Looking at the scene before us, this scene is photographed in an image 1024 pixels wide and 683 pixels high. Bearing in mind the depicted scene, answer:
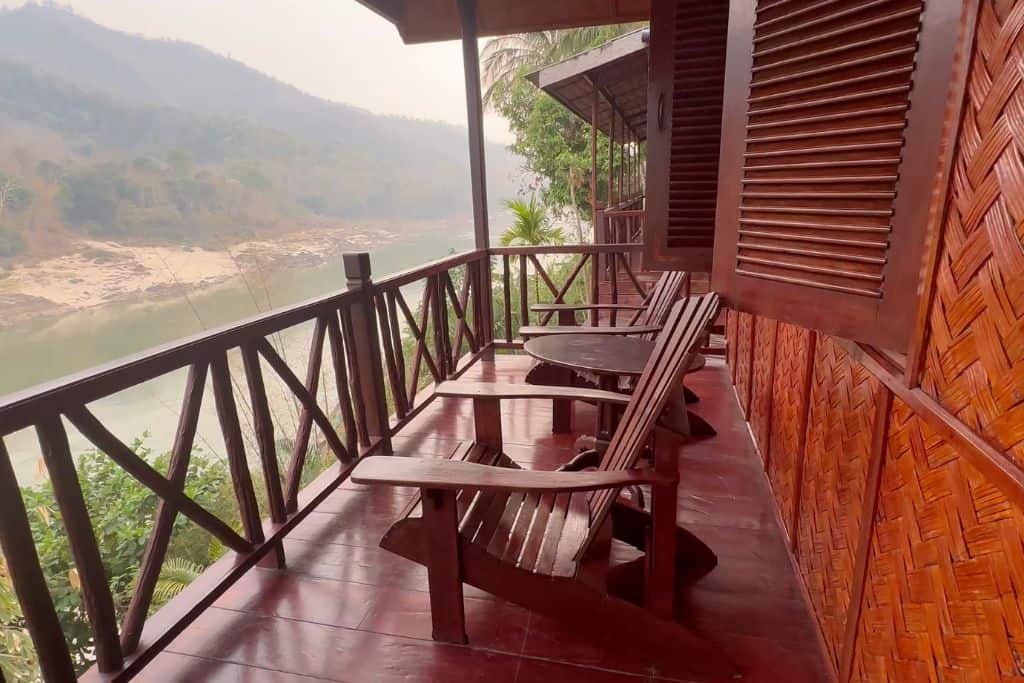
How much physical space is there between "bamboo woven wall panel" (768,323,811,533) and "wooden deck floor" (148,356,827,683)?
15cm

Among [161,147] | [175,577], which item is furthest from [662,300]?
[161,147]

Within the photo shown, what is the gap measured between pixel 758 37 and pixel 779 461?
1598 mm

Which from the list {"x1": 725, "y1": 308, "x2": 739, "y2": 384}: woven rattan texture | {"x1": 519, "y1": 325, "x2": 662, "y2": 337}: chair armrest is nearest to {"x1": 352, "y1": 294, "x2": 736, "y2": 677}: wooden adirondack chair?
{"x1": 519, "y1": 325, "x2": 662, "y2": 337}: chair armrest

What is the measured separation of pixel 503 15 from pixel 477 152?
99 centimetres

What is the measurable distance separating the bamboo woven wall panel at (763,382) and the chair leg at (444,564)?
1565 mm

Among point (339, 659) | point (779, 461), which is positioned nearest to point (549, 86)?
point (779, 461)

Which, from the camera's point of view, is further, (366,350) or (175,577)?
(175,577)

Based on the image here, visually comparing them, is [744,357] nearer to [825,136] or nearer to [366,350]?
[366,350]

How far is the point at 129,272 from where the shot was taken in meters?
13.3

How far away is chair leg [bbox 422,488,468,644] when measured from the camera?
1.47 m

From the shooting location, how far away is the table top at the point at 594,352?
242cm

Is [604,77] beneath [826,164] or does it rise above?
above

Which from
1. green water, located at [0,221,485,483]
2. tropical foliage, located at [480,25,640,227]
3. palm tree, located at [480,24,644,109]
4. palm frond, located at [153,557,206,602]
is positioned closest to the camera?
palm frond, located at [153,557,206,602]

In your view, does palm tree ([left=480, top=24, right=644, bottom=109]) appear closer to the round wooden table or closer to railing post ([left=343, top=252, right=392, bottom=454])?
the round wooden table
